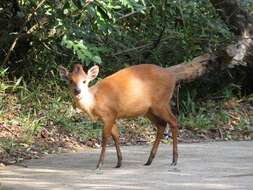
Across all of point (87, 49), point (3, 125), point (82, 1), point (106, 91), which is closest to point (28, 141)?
point (3, 125)

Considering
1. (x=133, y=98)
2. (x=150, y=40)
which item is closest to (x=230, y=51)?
(x=150, y=40)

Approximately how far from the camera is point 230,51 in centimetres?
1343

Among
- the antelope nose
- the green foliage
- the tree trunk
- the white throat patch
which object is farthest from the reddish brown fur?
the green foliage

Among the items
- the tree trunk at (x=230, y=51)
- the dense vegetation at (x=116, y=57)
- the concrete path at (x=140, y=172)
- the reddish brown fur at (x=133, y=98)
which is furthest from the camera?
the tree trunk at (x=230, y=51)

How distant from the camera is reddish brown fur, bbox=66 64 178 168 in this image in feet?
28.9

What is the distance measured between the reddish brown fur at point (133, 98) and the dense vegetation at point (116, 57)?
2.84m

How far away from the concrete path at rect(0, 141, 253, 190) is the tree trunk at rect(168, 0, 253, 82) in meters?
2.89

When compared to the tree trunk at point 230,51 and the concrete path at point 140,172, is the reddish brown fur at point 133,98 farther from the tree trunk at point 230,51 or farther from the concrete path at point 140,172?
the tree trunk at point 230,51

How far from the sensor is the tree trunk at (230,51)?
13.2 meters

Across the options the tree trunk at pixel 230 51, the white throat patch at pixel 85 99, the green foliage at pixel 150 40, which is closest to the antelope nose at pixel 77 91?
the white throat patch at pixel 85 99

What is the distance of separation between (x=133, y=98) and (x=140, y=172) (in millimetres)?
1109

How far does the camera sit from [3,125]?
11.7 m

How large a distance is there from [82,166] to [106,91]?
42.9 inches

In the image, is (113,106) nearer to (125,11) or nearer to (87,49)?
(87,49)
